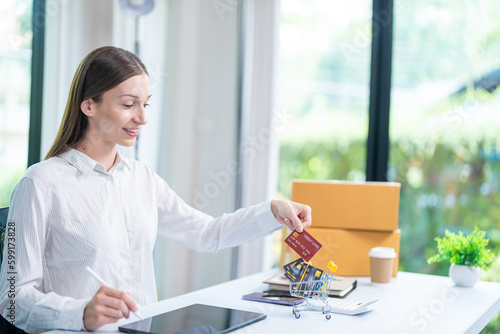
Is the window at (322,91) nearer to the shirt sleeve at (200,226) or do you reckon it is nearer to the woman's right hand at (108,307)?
the shirt sleeve at (200,226)

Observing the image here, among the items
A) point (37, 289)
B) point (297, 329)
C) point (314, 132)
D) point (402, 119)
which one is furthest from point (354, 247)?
point (314, 132)

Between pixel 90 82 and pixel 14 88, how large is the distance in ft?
4.26

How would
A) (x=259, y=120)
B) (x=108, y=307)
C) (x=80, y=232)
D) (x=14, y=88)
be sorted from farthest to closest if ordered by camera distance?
(x=259, y=120) < (x=14, y=88) < (x=80, y=232) < (x=108, y=307)

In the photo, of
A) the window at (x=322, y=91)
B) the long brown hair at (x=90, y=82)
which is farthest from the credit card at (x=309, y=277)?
the window at (x=322, y=91)

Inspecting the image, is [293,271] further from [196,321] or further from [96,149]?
[96,149]

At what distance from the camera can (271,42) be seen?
332 cm

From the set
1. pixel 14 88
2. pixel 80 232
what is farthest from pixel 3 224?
pixel 14 88

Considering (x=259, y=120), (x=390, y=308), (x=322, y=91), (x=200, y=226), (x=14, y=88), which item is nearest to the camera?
(x=390, y=308)

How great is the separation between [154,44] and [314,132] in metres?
1.14

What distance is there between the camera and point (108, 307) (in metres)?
1.27

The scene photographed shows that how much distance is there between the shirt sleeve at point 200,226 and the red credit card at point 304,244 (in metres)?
0.24

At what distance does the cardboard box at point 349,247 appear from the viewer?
7.02 ft

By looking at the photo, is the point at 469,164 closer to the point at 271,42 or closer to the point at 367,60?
the point at 367,60

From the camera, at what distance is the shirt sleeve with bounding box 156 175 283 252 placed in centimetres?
189
